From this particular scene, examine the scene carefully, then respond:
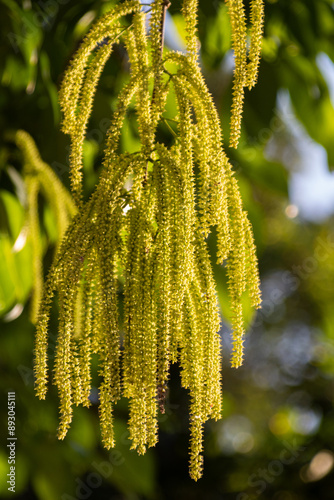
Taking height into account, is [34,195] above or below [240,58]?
below

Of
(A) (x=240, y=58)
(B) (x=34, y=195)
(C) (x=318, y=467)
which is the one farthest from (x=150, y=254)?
(C) (x=318, y=467)

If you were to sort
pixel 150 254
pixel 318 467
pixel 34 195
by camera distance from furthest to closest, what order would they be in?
pixel 318 467 → pixel 34 195 → pixel 150 254

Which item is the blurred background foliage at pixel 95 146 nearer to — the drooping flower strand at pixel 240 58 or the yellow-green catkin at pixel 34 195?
→ the yellow-green catkin at pixel 34 195

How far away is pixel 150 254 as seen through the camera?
21.0 inches

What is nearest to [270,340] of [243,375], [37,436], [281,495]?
[243,375]

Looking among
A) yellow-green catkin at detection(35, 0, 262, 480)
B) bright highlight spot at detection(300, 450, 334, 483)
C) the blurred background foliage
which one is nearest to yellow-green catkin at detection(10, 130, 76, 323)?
the blurred background foliage

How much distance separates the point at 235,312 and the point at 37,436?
3.99 feet

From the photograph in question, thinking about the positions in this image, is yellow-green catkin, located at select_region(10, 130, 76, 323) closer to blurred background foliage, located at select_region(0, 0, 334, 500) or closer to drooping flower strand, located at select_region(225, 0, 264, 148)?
blurred background foliage, located at select_region(0, 0, 334, 500)

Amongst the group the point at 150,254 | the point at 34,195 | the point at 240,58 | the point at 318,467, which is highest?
the point at 240,58

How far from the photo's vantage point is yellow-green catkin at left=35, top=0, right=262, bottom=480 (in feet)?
1.69

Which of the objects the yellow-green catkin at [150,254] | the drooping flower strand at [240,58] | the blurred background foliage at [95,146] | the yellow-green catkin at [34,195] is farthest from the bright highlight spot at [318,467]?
the drooping flower strand at [240,58]

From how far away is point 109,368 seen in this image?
53cm

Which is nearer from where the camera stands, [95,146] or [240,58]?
[240,58]

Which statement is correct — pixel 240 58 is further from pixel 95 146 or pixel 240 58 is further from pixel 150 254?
A: pixel 95 146
